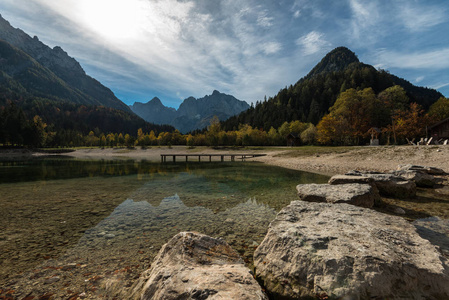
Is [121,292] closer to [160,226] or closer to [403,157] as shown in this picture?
[160,226]

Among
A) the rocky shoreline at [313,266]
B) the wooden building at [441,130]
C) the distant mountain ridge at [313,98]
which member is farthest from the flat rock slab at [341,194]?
the distant mountain ridge at [313,98]

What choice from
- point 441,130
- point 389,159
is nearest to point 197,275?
point 389,159

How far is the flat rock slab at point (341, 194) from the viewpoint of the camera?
8812 mm

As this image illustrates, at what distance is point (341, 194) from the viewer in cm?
920

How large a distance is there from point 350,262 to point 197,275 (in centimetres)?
270

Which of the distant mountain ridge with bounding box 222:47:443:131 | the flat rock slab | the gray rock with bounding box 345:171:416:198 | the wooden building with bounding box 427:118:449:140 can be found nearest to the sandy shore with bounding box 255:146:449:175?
the gray rock with bounding box 345:171:416:198

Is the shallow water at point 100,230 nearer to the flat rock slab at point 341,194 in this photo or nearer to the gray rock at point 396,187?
the flat rock slab at point 341,194

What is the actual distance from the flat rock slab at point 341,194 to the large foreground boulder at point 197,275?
22.1ft

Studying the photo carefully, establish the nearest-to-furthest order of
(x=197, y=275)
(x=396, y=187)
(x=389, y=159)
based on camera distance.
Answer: (x=197, y=275)
(x=396, y=187)
(x=389, y=159)

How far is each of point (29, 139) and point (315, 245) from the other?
396 ft

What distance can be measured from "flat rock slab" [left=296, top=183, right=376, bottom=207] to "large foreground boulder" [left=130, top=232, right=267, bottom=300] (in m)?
6.72

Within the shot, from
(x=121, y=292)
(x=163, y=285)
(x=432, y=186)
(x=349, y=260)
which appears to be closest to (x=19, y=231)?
(x=121, y=292)

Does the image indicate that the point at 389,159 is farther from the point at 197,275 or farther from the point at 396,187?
the point at 197,275

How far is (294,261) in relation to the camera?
367cm
